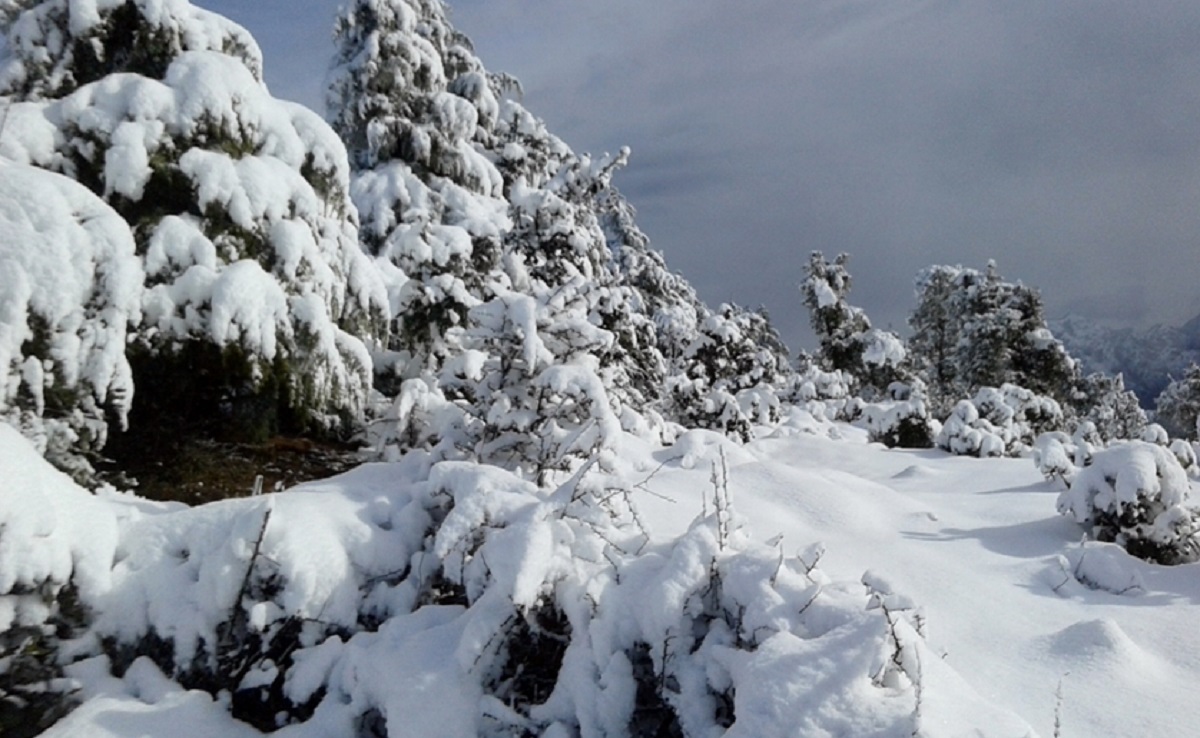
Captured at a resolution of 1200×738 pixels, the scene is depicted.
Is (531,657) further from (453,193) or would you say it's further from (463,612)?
(453,193)

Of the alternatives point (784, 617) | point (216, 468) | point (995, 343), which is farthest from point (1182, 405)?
point (216, 468)

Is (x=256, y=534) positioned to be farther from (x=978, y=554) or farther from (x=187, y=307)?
(x=978, y=554)

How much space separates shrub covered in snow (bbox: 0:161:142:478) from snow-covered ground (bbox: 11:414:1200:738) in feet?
1.93

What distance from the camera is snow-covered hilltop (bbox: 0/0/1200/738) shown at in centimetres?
296

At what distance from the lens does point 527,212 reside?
8156mm

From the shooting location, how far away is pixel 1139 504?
5508 mm

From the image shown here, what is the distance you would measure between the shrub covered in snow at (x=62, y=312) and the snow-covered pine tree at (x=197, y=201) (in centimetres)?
44

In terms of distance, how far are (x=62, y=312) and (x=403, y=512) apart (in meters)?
2.21

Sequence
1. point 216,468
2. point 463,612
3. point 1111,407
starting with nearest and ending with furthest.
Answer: point 463,612, point 216,468, point 1111,407

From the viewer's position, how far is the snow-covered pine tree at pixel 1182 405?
104 ft

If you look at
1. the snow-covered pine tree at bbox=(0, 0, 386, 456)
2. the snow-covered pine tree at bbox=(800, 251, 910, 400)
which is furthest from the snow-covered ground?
the snow-covered pine tree at bbox=(800, 251, 910, 400)

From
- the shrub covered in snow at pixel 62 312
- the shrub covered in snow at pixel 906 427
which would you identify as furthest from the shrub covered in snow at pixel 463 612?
the shrub covered in snow at pixel 906 427

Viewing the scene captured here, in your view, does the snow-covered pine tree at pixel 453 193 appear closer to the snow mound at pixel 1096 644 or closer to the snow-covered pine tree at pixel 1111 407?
the snow mound at pixel 1096 644

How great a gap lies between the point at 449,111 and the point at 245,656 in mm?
10697
